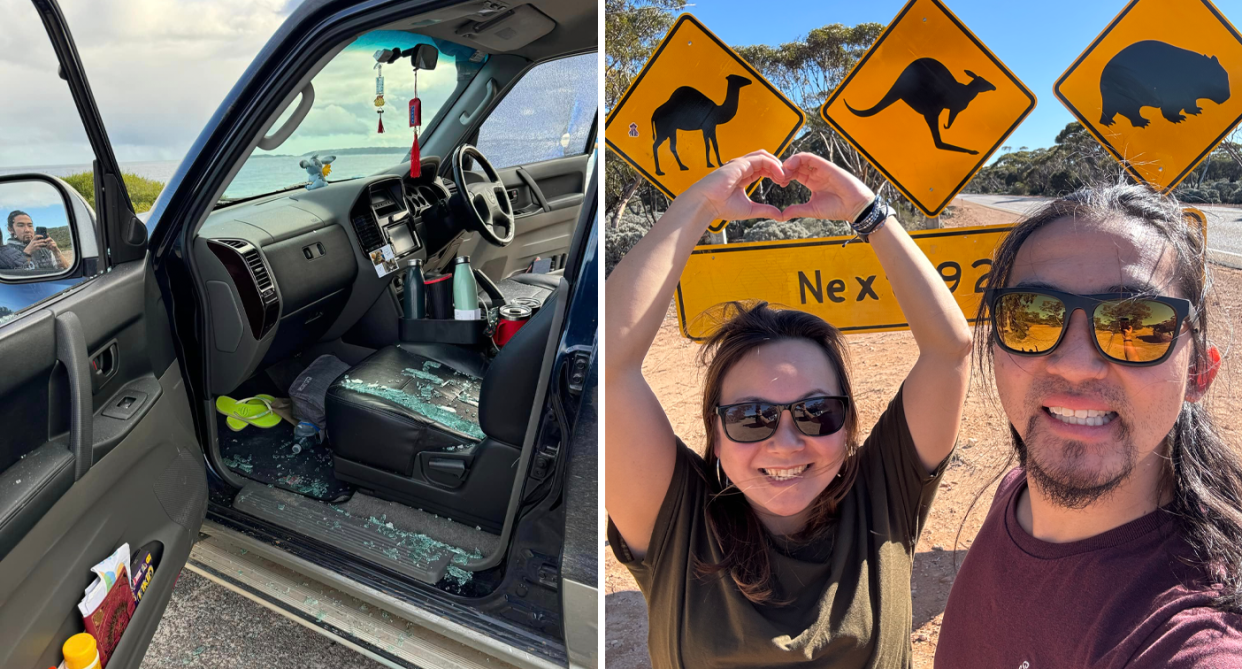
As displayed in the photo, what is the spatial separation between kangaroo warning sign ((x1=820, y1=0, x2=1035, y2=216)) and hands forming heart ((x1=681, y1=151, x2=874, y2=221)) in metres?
1.59

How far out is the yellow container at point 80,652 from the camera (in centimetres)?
169

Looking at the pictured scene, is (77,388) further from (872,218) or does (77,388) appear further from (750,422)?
(872,218)

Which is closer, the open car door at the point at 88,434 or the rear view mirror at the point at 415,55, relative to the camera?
the open car door at the point at 88,434

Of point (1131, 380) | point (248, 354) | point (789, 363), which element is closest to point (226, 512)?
point (248, 354)

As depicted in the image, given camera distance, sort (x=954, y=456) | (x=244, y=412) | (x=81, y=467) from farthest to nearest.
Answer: (x=954, y=456), (x=244, y=412), (x=81, y=467)

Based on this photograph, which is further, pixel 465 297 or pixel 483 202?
pixel 483 202

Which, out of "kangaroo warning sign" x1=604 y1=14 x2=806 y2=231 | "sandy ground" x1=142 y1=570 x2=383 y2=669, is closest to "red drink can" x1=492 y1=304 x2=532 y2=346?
"kangaroo warning sign" x1=604 y1=14 x2=806 y2=231

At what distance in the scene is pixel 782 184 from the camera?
4.62 ft

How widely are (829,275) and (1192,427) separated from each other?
1670 mm

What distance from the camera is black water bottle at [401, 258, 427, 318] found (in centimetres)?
328

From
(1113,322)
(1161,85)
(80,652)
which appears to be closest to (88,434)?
(80,652)

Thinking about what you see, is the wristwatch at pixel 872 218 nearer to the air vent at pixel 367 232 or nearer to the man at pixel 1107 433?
the man at pixel 1107 433

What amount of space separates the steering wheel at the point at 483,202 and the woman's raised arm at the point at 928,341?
2.25 m

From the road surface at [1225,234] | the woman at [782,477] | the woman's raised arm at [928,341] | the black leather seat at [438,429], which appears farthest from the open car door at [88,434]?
the road surface at [1225,234]
